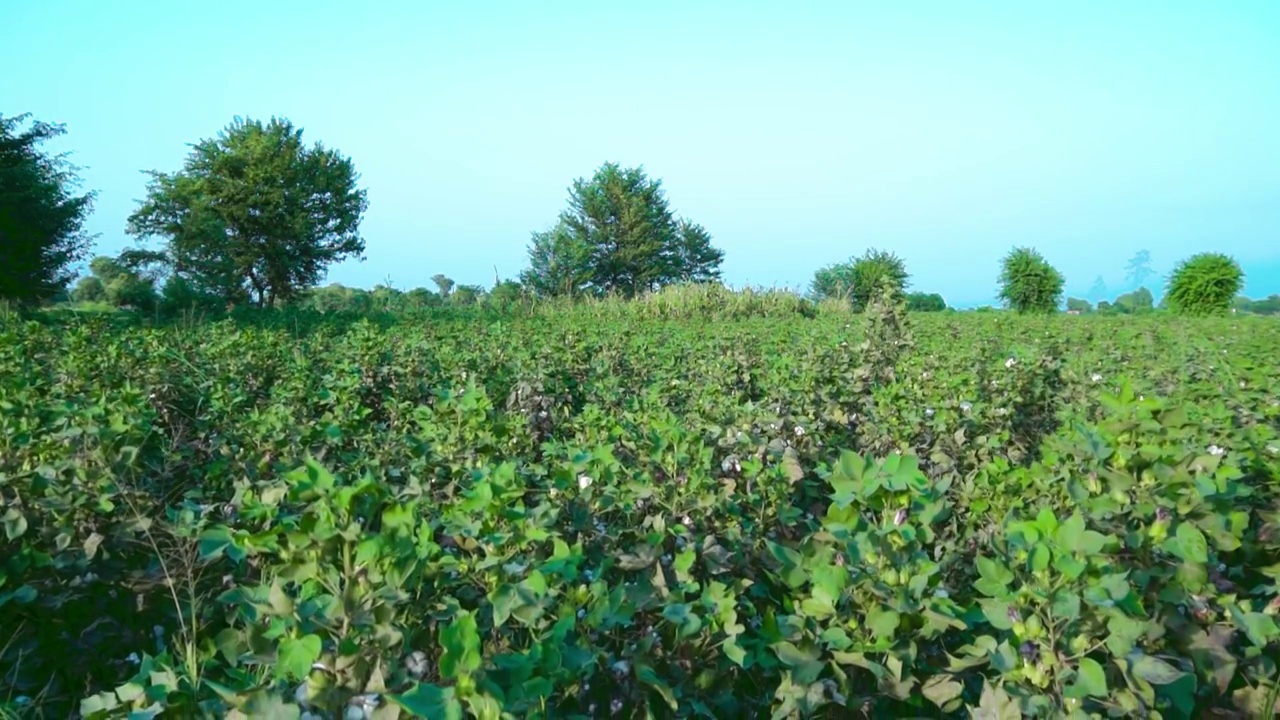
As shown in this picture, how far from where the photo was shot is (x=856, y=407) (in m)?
4.96

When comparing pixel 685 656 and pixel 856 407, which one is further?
pixel 856 407

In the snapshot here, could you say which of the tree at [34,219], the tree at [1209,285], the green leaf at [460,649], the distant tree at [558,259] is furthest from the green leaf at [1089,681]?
the distant tree at [558,259]

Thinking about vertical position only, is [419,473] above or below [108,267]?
below

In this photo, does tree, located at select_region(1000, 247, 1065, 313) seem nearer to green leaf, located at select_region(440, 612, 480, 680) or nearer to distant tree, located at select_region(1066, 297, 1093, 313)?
distant tree, located at select_region(1066, 297, 1093, 313)

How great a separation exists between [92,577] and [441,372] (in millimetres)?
2853

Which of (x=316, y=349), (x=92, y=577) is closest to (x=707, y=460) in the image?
(x=92, y=577)

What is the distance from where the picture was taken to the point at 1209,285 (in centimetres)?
2558

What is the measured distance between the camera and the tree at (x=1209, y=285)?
25500 millimetres

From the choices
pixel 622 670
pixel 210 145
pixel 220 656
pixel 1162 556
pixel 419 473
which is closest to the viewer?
pixel 622 670

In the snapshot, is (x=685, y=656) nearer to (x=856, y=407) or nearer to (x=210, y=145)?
(x=856, y=407)

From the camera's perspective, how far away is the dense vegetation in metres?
1.56

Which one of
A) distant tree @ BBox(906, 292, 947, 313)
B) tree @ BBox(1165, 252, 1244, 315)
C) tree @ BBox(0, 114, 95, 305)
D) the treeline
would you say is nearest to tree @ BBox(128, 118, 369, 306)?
the treeline

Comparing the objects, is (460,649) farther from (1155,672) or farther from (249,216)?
(249,216)

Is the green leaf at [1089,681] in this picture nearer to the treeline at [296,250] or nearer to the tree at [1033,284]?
the treeline at [296,250]
